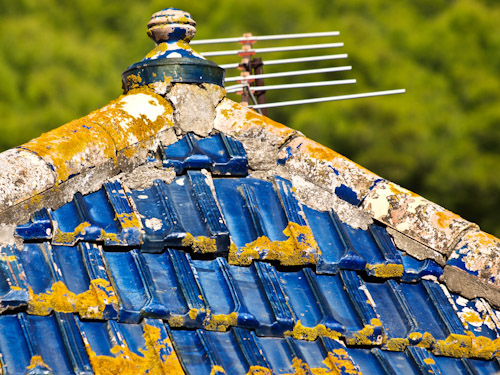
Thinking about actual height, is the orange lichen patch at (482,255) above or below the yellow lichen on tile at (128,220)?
below

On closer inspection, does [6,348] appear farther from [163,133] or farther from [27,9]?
[27,9]

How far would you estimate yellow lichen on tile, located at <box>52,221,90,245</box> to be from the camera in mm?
1830

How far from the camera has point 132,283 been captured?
5.93 ft

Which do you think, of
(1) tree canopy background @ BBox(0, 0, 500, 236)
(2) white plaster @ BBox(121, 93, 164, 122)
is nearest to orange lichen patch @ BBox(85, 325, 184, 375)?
(2) white plaster @ BBox(121, 93, 164, 122)

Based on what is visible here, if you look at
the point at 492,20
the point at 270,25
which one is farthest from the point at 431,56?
the point at 270,25

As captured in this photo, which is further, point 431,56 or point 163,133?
point 431,56

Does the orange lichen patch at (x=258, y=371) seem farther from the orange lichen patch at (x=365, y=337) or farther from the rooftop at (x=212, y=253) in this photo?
the orange lichen patch at (x=365, y=337)

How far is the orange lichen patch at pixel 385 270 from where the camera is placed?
2.06 metres

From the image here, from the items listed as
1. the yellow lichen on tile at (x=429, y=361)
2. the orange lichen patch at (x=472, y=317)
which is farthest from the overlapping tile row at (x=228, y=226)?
the yellow lichen on tile at (x=429, y=361)

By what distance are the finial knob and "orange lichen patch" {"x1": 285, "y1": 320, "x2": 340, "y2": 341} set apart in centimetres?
95

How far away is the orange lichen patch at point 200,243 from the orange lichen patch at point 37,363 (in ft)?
1.54

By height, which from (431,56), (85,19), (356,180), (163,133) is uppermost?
(85,19)

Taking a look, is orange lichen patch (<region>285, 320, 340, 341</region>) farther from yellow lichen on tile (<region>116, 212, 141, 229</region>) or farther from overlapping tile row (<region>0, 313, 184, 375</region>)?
yellow lichen on tile (<region>116, 212, 141, 229</region>)

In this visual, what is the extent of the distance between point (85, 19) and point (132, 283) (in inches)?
823
